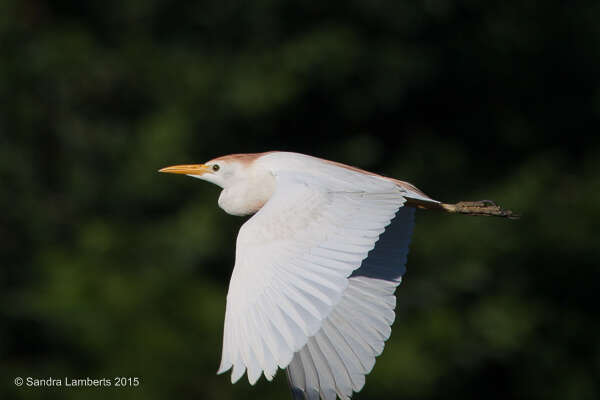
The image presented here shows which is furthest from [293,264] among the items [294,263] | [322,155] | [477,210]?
[322,155]

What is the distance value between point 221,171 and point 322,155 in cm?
460

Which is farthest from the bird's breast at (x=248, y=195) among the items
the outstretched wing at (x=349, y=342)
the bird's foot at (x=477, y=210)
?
the bird's foot at (x=477, y=210)

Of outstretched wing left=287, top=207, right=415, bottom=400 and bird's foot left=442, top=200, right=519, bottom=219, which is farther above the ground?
bird's foot left=442, top=200, right=519, bottom=219

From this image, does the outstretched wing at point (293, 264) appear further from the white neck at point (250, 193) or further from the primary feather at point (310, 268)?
the white neck at point (250, 193)

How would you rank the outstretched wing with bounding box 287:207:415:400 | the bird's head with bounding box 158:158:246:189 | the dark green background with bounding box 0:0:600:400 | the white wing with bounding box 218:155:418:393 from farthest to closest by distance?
1. the dark green background with bounding box 0:0:600:400
2. the bird's head with bounding box 158:158:246:189
3. the outstretched wing with bounding box 287:207:415:400
4. the white wing with bounding box 218:155:418:393

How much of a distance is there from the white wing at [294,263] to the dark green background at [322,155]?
4279mm

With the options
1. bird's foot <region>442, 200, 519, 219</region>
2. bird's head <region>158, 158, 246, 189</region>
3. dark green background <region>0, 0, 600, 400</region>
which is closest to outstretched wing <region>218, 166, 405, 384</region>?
bird's head <region>158, 158, 246, 189</region>

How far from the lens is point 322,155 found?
9086 millimetres

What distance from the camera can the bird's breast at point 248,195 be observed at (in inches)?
168

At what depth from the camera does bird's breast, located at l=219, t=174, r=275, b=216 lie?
14.0 feet

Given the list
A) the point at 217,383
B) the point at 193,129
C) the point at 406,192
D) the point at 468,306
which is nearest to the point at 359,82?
the point at 193,129

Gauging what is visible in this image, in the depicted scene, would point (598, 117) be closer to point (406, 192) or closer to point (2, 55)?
point (2, 55)

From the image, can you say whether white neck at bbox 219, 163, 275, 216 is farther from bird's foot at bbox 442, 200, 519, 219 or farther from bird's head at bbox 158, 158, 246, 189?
bird's foot at bbox 442, 200, 519, 219

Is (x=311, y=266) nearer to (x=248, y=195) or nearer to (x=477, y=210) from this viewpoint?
(x=248, y=195)
